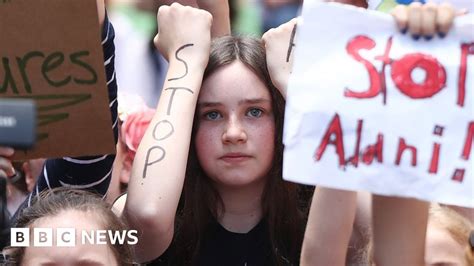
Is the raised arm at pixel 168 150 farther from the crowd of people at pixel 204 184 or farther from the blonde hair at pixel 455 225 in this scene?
the blonde hair at pixel 455 225

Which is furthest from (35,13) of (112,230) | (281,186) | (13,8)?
(281,186)

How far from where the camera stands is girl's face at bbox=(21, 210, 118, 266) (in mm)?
2992

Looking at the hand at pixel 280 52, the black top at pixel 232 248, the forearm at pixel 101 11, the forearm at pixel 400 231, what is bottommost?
the black top at pixel 232 248

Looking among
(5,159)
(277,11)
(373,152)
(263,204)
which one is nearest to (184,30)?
(263,204)

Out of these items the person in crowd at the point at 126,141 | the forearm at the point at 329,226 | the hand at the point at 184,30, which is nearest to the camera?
the forearm at the point at 329,226

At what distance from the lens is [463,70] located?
2623 mm

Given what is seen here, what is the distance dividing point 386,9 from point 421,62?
59cm

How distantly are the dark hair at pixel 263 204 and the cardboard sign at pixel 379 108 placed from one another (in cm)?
77

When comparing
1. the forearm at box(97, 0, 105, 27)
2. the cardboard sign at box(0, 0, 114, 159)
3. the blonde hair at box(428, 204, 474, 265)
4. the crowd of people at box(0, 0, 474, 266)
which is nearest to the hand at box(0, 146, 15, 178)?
the crowd of people at box(0, 0, 474, 266)

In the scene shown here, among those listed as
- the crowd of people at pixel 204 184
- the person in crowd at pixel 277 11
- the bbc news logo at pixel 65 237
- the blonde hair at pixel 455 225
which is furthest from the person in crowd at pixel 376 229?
the person in crowd at pixel 277 11

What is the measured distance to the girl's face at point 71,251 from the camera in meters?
2.99

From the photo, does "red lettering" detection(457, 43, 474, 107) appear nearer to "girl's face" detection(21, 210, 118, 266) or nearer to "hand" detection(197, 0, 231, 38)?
"girl's face" detection(21, 210, 118, 266)

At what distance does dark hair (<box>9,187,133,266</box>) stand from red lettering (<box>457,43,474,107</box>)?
98cm

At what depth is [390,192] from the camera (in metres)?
2.56
